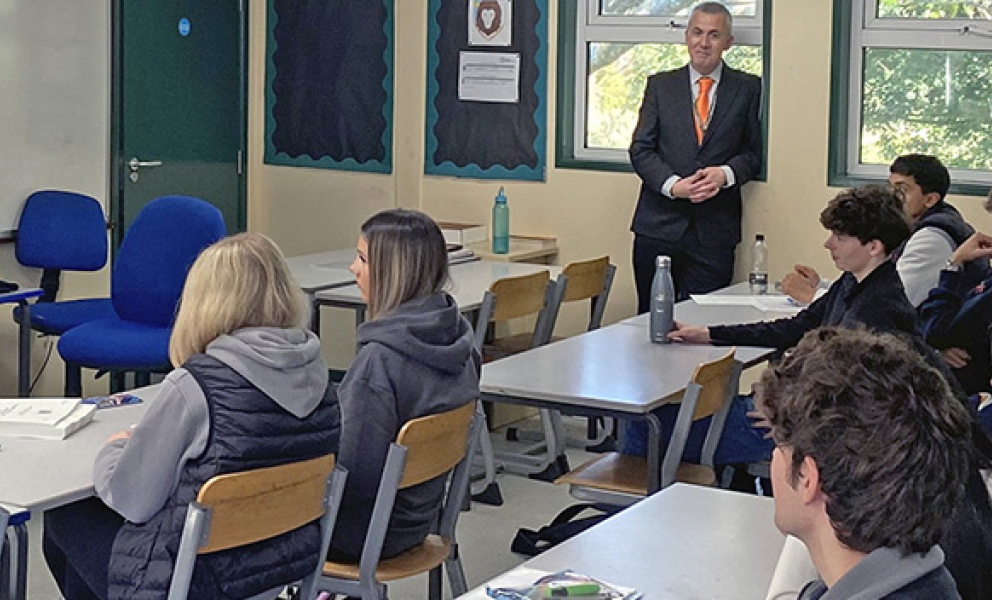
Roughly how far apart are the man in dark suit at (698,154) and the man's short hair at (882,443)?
178 inches

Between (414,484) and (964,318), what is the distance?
2.22m

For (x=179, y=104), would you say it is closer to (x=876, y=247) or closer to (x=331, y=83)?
(x=331, y=83)

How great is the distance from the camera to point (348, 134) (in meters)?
7.26

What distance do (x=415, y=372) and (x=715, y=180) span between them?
9.88ft

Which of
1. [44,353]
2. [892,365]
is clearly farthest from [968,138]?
[892,365]

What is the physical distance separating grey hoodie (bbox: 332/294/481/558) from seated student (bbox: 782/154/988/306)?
204 centimetres

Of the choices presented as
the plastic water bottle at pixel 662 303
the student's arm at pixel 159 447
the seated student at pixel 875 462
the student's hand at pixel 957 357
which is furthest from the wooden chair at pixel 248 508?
the student's hand at pixel 957 357

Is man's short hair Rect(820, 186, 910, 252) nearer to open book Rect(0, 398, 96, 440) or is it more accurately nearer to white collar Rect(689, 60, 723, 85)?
open book Rect(0, 398, 96, 440)

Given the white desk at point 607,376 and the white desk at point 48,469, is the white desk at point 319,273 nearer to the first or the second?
the white desk at point 607,376

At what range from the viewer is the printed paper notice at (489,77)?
6855mm

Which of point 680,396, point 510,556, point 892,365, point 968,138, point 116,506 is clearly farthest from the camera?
point 968,138

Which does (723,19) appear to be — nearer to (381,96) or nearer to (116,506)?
(381,96)

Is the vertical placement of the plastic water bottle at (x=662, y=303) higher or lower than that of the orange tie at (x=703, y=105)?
lower

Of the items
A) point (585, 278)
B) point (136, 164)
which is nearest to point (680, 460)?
point (585, 278)
